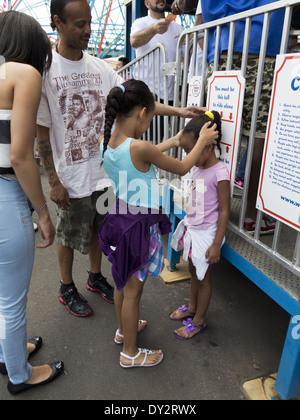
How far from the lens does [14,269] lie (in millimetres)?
1587

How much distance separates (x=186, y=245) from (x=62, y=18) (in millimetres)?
1621

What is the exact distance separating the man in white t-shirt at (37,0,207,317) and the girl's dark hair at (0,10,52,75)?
0.58 m

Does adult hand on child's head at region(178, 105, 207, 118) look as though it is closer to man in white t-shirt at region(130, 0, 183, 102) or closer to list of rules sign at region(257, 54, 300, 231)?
list of rules sign at region(257, 54, 300, 231)

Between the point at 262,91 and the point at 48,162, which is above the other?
the point at 262,91

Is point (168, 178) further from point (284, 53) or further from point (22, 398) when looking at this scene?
point (22, 398)

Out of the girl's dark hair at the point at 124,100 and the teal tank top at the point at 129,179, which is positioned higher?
the girl's dark hair at the point at 124,100

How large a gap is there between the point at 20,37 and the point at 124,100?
540 millimetres

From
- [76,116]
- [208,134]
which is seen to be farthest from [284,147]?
[76,116]

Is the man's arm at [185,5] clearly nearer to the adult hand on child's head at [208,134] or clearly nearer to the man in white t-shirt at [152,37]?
the man in white t-shirt at [152,37]

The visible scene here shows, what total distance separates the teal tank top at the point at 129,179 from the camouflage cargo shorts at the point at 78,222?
0.61 metres

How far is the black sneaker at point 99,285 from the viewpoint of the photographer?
2.72 meters

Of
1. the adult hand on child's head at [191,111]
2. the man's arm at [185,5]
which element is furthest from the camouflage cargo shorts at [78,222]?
the man's arm at [185,5]

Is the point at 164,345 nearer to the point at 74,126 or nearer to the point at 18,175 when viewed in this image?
the point at 18,175

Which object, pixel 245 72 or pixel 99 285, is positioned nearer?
pixel 245 72
